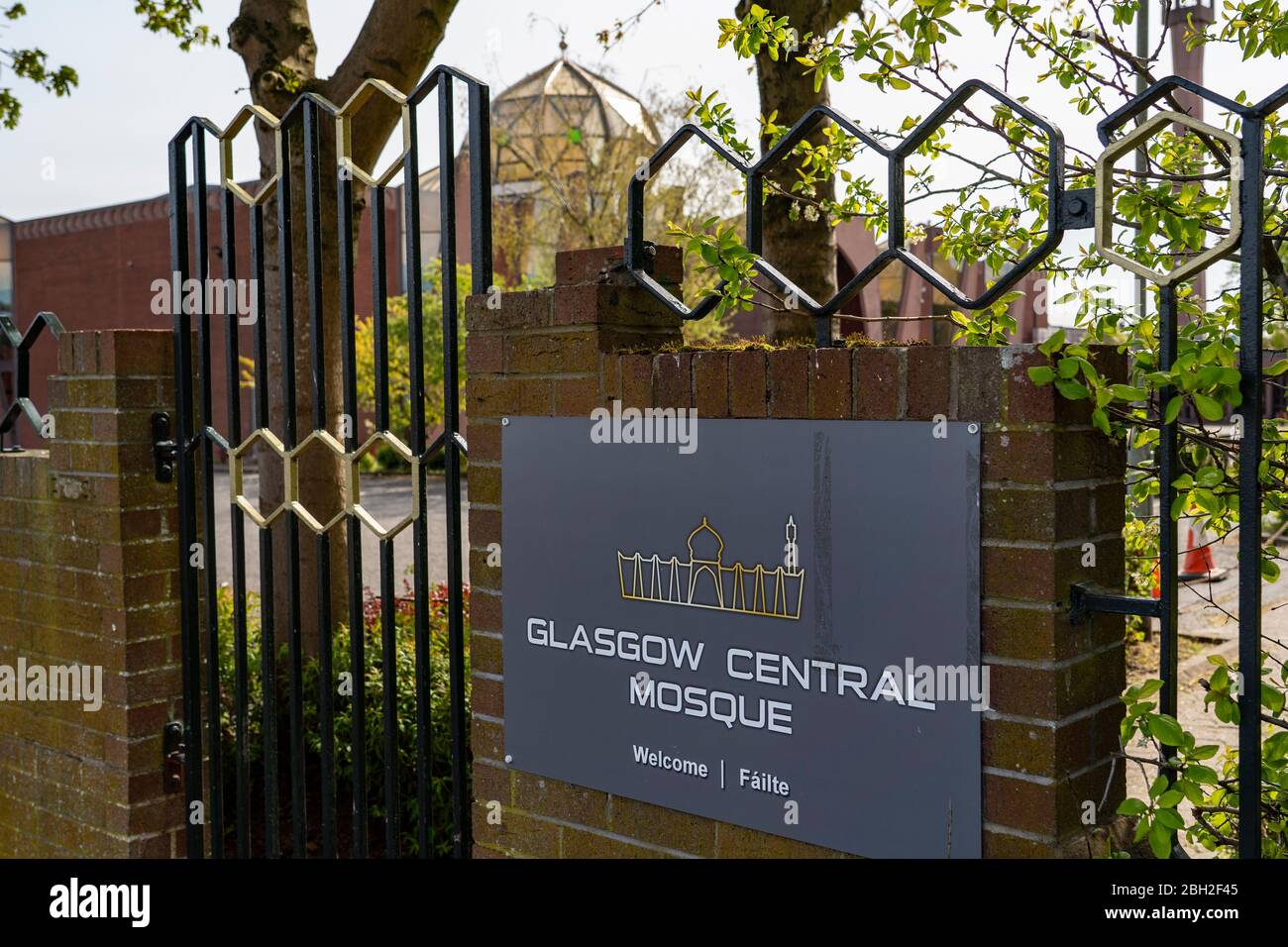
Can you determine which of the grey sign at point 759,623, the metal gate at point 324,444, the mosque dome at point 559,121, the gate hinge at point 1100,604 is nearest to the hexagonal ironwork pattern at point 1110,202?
the grey sign at point 759,623

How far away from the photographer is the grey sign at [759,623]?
212 cm

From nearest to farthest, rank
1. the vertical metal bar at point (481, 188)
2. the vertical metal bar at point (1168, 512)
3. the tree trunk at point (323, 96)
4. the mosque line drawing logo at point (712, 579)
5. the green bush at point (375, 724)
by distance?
the vertical metal bar at point (1168, 512) < the mosque line drawing logo at point (712, 579) < the vertical metal bar at point (481, 188) < the green bush at point (375, 724) < the tree trunk at point (323, 96)

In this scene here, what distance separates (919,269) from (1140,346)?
0.61 metres

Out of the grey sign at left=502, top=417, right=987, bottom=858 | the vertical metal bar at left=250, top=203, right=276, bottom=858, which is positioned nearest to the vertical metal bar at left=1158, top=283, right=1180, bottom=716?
the grey sign at left=502, top=417, right=987, bottom=858

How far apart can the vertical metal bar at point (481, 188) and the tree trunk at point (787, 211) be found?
2.52 meters

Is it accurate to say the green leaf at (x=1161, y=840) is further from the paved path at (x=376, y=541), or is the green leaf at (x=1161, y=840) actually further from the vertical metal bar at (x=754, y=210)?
the paved path at (x=376, y=541)

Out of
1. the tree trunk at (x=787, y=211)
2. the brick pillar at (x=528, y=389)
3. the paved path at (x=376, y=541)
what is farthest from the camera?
the paved path at (x=376, y=541)

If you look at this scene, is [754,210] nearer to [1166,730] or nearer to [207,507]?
[1166,730]

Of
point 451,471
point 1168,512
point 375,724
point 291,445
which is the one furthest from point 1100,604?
point 375,724

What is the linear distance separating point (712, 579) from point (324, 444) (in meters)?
1.47

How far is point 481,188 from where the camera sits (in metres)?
2.73

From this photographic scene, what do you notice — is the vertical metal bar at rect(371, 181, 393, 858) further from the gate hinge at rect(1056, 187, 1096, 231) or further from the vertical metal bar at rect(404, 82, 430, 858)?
the gate hinge at rect(1056, 187, 1096, 231)

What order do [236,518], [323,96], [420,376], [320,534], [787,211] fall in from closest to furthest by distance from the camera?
[420,376], [320,534], [236,518], [787,211], [323,96]

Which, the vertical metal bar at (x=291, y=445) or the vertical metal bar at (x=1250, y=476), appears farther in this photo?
the vertical metal bar at (x=291, y=445)
